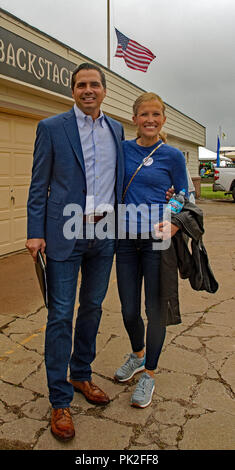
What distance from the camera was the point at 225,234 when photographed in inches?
360

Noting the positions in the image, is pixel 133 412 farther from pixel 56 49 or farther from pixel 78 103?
pixel 56 49

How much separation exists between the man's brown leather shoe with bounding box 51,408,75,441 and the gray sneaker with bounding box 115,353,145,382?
600 mm

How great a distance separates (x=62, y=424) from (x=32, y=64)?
218 inches

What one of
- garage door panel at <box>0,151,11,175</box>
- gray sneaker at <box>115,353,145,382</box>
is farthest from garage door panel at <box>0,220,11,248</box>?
gray sneaker at <box>115,353,145,382</box>

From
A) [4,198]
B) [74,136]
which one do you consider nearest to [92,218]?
[74,136]

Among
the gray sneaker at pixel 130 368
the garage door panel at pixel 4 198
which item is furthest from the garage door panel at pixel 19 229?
the gray sneaker at pixel 130 368

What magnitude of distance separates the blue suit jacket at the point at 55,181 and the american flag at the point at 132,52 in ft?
34.7

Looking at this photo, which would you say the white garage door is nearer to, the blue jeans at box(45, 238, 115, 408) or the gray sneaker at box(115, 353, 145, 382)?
the gray sneaker at box(115, 353, 145, 382)

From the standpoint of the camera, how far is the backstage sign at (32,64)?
18.7 feet

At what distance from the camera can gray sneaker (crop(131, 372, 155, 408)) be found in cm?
254

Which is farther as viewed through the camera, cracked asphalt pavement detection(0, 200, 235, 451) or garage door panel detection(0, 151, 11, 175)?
garage door panel detection(0, 151, 11, 175)

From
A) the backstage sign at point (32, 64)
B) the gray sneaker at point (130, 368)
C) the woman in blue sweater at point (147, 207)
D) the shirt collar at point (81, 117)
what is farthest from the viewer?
the backstage sign at point (32, 64)

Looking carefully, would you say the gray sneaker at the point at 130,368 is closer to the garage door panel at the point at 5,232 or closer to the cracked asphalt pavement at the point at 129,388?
the cracked asphalt pavement at the point at 129,388

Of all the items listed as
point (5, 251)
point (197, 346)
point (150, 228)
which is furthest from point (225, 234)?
point (150, 228)
